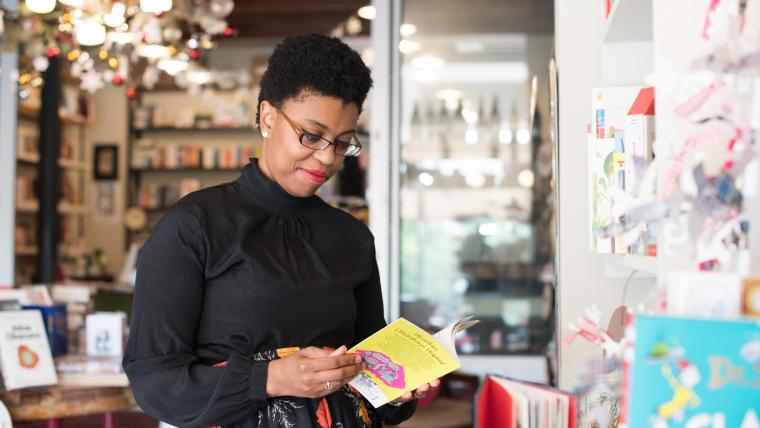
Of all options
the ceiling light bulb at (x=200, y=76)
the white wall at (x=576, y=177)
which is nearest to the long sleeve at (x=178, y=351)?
the white wall at (x=576, y=177)

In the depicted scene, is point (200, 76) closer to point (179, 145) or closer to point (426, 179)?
point (179, 145)

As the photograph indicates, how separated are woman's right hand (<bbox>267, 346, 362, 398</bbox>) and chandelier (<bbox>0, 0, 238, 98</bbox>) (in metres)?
3.10

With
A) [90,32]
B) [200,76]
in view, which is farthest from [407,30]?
[200,76]

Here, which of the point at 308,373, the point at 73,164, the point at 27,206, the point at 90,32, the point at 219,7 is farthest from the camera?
the point at 73,164

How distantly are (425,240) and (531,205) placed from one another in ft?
2.43

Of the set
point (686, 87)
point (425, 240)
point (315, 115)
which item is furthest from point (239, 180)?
point (425, 240)

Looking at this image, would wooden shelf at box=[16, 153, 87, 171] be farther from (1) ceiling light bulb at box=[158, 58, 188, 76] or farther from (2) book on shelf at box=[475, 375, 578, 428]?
(2) book on shelf at box=[475, 375, 578, 428]

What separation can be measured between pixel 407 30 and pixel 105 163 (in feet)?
16.1

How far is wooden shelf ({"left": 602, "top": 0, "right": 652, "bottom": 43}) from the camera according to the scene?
154 centimetres

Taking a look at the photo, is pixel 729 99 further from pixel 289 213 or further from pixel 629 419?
pixel 289 213

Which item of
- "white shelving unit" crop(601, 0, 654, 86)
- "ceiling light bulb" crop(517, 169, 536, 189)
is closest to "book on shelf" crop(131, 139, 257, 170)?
"ceiling light bulb" crop(517, 169, 536, 189)

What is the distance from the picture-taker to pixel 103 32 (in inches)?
172

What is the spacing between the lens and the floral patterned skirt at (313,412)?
62.1 inches

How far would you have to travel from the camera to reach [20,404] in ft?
10.2
